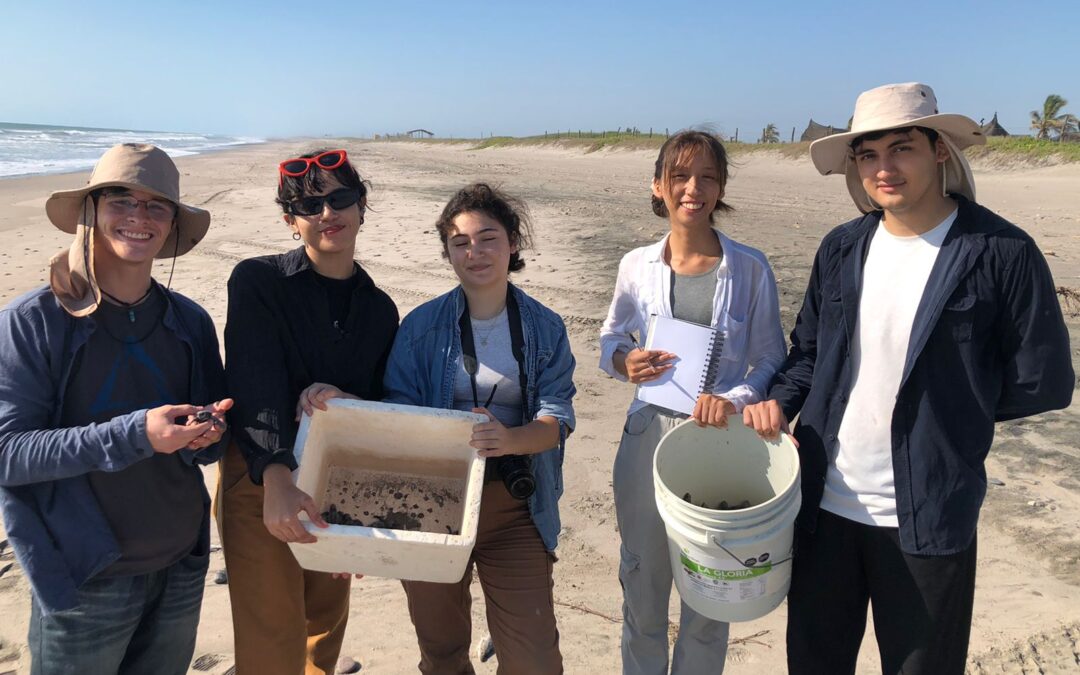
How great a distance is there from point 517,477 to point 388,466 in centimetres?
56

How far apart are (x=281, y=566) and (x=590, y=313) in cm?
556

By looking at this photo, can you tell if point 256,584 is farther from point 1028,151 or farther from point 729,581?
point 1028,151

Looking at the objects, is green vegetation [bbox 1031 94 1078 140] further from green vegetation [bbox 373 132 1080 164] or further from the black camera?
the black camera

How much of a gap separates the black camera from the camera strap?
0.26 meters

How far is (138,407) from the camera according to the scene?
7.61ft

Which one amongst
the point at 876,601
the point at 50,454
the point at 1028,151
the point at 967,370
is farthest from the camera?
the point at 1028,151

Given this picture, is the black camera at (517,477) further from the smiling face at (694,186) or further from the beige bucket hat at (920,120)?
the beige bucket hat at (920,120)

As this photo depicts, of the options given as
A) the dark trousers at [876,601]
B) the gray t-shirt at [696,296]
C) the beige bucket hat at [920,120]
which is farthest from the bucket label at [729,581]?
the beige bucket hat at [920,120]

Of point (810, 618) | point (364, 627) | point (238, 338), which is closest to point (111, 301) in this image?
point (238, 338)

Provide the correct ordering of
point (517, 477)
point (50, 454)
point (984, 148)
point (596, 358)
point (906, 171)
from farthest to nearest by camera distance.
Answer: point (984, 148) → point (596, 358) → point (517, 477) → point (906, 171) → point (50, 454)

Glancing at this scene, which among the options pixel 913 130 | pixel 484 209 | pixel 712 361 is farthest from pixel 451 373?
pixel 913 130

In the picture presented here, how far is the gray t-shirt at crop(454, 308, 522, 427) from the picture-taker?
2.76 meters

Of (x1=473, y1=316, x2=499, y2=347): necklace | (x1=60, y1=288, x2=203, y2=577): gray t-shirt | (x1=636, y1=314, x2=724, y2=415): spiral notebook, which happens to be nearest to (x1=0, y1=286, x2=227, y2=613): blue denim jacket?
(x1=60, y1=288, x2=203, y2=577): gray t-shirt

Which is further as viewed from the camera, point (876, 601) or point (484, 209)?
point (484, 209)
